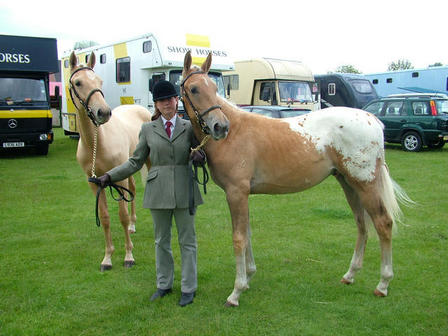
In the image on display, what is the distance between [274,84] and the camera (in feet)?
56.5

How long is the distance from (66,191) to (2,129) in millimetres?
5759

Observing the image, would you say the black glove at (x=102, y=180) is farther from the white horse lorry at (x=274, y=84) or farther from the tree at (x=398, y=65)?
the tree at (x=398, y=65)

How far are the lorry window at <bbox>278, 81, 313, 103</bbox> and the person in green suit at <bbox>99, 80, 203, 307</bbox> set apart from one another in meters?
14.0

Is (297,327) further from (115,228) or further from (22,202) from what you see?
(22,202)

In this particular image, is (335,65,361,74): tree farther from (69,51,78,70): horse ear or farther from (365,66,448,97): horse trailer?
(69,51,78,70): horse ear

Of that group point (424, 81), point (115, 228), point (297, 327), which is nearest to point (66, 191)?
point (115, 228)

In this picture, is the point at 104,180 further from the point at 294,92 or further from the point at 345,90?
the point at 345,90

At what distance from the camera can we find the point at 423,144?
45.4ft

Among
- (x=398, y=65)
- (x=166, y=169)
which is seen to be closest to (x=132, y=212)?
(x=166, y=169)

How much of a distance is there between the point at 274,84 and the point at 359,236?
1384cm

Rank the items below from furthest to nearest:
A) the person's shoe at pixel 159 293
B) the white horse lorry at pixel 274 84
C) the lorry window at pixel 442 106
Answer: the white horse lorry at pixel 274 84, the lorry window at pixel 442 106, the person's shoe at pixel 159 293

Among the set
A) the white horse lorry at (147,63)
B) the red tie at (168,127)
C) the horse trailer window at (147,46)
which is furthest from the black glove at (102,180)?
the horse trailer window at (147,46)

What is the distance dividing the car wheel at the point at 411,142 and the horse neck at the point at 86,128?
41.5 ft

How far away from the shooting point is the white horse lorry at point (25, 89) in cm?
1262
